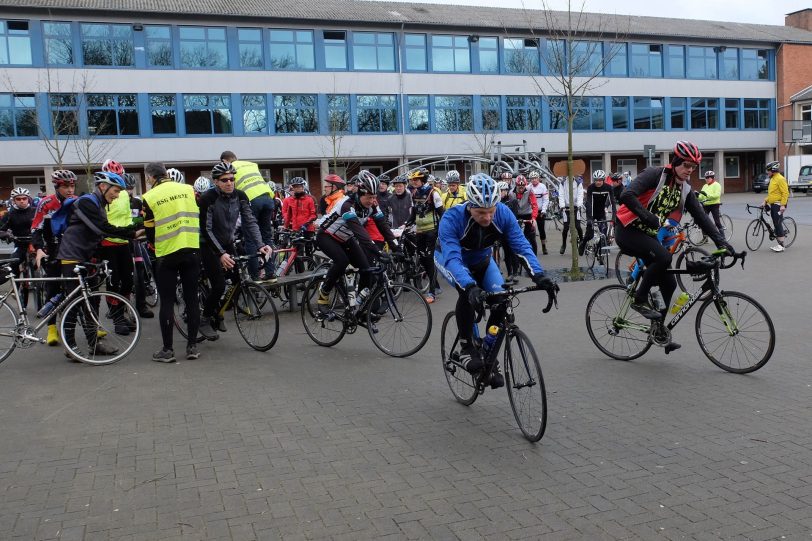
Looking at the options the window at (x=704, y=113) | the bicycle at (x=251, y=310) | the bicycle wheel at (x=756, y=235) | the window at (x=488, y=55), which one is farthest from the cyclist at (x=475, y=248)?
the window at (x=704, y=113)

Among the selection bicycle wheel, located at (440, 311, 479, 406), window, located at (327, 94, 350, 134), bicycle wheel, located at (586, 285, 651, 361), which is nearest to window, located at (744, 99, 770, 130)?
window, located at (327, 94, 350, 134)

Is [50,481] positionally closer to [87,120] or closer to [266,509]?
[266,509]

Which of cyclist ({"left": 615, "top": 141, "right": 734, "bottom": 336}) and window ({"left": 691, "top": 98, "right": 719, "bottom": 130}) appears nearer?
cyclist ({"left": 615, "top": 141, "right": 734, "bottom": 336})

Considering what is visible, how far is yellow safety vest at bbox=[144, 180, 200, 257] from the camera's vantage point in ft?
24.6

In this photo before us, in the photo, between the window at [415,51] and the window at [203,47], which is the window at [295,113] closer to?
the window at [203,47]

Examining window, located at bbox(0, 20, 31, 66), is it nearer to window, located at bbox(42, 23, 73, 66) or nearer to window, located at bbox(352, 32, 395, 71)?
window, located at bbox(42, 23, 73, 66)

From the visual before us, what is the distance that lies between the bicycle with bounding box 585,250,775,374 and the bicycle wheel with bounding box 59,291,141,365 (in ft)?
16.1

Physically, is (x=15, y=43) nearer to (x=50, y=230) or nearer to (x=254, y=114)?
(x=254, y=114)

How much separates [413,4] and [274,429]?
1804 inches

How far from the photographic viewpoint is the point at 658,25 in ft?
164

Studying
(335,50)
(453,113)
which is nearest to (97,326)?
(335,50)

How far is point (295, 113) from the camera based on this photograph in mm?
40219

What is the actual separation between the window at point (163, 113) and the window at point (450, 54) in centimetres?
1504

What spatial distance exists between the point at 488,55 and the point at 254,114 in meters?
14.8
